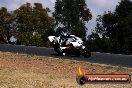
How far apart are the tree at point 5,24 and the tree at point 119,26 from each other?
26330mm

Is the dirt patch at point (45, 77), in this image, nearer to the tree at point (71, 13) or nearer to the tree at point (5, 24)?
the tree at point (71, 13)

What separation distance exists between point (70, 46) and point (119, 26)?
33374mm

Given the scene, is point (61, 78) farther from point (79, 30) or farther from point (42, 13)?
Result: point (42, 13)

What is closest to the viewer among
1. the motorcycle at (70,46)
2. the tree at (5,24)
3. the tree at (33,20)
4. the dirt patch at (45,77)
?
the dirt patch at (45,77)

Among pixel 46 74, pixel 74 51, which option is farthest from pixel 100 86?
pixel 74 51

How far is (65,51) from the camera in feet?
105

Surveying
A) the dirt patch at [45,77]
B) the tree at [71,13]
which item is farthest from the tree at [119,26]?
the dirt patch at [45,77]

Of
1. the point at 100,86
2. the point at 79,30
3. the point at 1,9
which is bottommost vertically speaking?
the point at 100,86

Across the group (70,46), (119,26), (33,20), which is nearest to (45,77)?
(70,46)

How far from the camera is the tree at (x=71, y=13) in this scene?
76375mm

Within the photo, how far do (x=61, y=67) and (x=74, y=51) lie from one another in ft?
26.1

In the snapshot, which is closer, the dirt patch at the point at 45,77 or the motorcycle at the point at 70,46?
the dirt patch at the point at 45,77

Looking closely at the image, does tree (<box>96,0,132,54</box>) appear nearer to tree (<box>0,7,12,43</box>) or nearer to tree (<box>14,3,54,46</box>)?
tree (<box>14,3,54,46</box>)

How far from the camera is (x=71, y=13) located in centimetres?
7731
